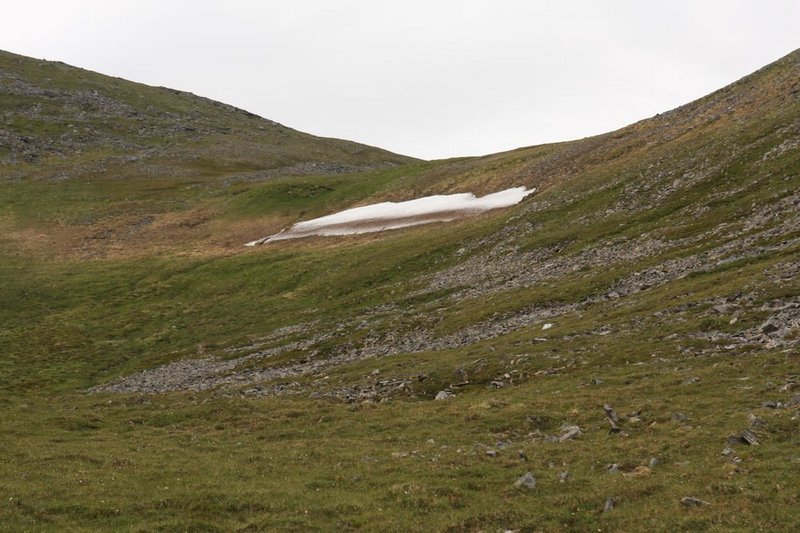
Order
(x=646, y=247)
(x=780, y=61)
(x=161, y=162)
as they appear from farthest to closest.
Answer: (x=161, y=162), (x=780, y=61), (x=646, y=247)

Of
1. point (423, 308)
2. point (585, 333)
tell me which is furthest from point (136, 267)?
point (585, 333)

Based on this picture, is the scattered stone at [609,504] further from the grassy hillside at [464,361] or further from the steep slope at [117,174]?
the steep slope at [117,174]

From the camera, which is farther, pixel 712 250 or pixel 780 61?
pixel 780 61

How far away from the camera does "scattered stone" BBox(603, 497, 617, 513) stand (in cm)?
2045

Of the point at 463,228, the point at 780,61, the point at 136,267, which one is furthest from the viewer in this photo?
the point at 136,267

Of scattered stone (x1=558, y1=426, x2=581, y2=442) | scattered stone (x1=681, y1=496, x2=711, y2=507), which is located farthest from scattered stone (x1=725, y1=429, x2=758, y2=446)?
scattered stone (x1=558, y1=426, x2=581, y2=442)

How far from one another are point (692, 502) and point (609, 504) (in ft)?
7.60

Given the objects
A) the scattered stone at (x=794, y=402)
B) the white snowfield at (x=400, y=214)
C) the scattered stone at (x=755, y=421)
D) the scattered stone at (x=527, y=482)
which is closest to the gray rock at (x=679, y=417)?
the scattered stone at (x=755, y=421)

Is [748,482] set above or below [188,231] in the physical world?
below

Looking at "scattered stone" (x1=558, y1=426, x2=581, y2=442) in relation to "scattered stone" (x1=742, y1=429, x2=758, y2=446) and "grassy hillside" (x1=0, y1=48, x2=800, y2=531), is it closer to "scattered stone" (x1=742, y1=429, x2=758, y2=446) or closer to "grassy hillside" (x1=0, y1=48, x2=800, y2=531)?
"grassy hillside" (x1=0, y1=48, x2=800, y2=531)

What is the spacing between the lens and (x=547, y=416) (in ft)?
99.1

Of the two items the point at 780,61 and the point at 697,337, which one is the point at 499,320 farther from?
the point at 780,61

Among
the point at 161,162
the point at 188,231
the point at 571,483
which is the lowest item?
the point at 571,483

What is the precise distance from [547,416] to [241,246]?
75510mm
